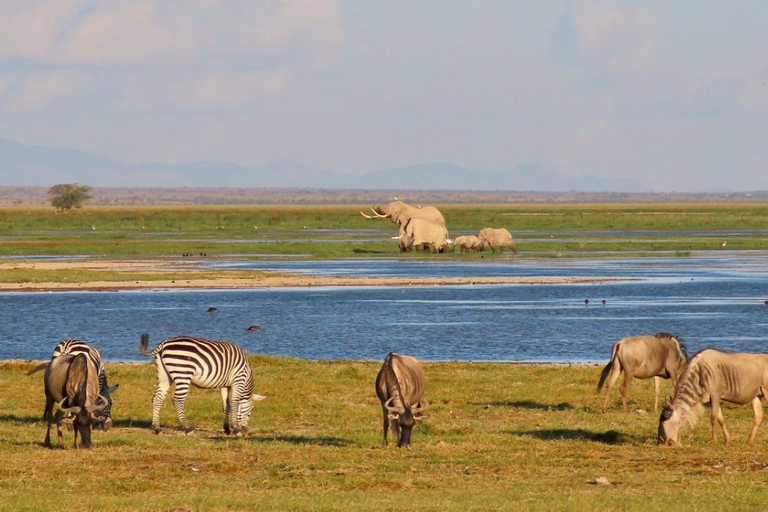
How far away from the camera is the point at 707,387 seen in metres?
16.2

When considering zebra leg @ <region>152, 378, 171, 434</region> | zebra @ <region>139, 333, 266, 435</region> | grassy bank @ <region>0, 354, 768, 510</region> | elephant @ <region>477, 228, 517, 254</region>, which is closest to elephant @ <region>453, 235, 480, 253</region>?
elephant @ <region>477, 228, 517, 254</region>

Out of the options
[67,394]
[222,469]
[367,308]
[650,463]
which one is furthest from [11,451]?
[367,308]

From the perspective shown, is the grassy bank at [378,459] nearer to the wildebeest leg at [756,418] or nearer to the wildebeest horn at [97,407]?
the wildebeest leg at [756,418]

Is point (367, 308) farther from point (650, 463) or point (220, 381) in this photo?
point (650, 463)

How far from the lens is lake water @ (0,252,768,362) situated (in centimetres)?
2962

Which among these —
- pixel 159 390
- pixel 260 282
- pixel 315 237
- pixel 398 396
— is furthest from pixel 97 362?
pixel 315 237

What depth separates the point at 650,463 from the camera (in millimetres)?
15117

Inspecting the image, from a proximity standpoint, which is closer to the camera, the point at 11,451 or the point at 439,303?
the point at 11,451

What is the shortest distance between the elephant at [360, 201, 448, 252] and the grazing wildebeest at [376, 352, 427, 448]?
5156 centimetres

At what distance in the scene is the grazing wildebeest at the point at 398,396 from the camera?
51.6 feet

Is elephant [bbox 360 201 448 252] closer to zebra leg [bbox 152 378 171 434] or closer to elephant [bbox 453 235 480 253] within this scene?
elephant [bbox 453 235 480 253]

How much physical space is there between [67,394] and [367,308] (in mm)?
22195

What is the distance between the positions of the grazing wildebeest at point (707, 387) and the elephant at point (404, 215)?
51.4 m

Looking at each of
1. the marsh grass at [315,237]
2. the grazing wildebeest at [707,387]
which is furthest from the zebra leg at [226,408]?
the marsh grass at [315,237]
